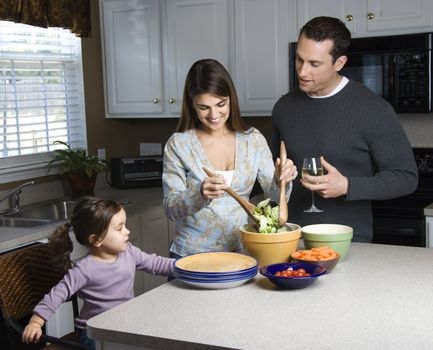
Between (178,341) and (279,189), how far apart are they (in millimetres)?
840

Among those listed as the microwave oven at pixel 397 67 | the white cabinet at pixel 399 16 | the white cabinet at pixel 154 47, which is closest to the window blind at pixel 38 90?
the white cabinet at pixel 154 47

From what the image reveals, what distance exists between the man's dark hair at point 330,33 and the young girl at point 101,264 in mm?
942

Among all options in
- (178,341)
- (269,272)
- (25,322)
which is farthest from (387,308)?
(25,322)

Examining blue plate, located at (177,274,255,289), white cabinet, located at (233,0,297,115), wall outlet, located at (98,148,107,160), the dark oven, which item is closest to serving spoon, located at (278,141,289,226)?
blue plate, located at (177,274,255,289)

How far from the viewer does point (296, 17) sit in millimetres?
3775

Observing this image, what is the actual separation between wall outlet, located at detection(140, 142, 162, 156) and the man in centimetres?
234

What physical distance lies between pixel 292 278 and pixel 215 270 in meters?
0.23

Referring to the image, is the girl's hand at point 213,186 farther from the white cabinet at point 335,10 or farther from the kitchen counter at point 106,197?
the white cabinet at point 335,10

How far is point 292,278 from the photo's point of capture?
5.82 ft

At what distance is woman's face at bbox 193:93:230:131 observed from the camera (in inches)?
86.3

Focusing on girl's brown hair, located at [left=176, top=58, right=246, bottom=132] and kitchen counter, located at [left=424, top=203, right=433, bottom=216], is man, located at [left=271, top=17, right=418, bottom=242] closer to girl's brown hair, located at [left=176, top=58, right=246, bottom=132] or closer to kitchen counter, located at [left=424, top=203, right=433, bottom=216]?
girl's brown hair, located at [left=176, top=58, right=246, bottom=132]

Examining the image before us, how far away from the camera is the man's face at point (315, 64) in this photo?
2396 millimetres

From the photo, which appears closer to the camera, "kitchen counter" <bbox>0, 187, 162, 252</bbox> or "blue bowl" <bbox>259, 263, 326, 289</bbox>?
"blue bowl" <bbox>259, 263, 326, 289</bbox>

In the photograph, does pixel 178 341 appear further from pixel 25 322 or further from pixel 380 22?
pixel 380 22
